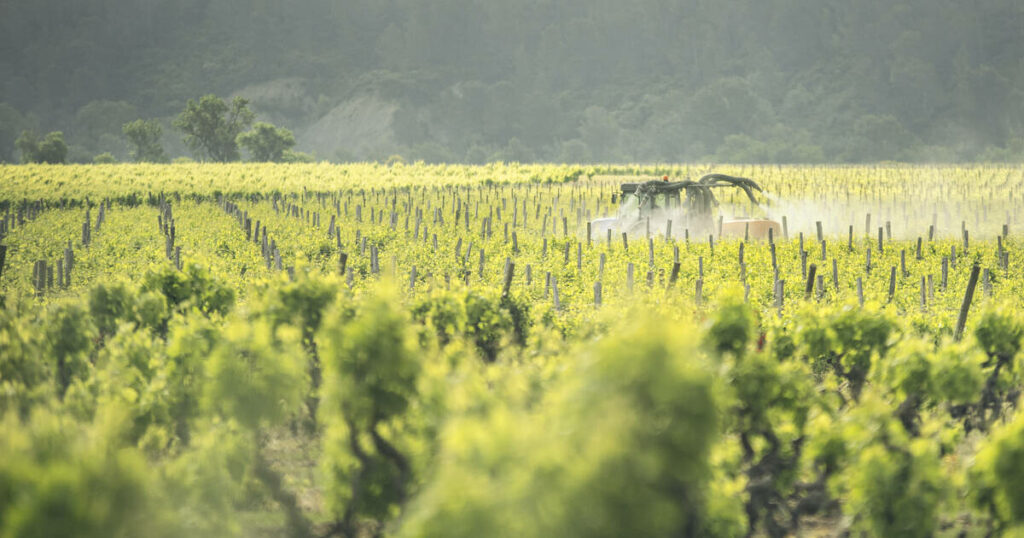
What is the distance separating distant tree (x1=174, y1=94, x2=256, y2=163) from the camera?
11444 centimetres

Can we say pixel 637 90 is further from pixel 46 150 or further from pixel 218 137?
pixel 46 150

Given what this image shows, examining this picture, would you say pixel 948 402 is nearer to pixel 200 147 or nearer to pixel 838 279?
pixel 838 279

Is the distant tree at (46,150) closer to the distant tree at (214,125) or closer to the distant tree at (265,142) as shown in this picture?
the distant tree at (214,125)

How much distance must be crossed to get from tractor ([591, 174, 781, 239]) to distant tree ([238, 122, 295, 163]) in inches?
3523

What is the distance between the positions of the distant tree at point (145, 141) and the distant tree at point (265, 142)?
1349cm

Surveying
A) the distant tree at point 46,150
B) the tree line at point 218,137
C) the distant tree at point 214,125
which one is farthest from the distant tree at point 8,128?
the distant tree at point 214,125

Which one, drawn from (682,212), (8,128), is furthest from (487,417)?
(8,128)

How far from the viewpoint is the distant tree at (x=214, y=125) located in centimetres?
11444

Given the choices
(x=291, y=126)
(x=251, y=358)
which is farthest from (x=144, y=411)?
(x=291, y=126)

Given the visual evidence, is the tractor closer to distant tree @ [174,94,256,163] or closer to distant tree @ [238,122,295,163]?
distant tree @ [238,122,295,163]

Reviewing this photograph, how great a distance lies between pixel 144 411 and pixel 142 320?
351 cm

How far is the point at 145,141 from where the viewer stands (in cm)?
12175

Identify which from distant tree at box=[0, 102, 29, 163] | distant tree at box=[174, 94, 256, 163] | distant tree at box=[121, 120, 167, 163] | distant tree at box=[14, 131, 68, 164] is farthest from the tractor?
distant tree at box=[0, 102, 29, 163]

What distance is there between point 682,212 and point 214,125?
96.7m
